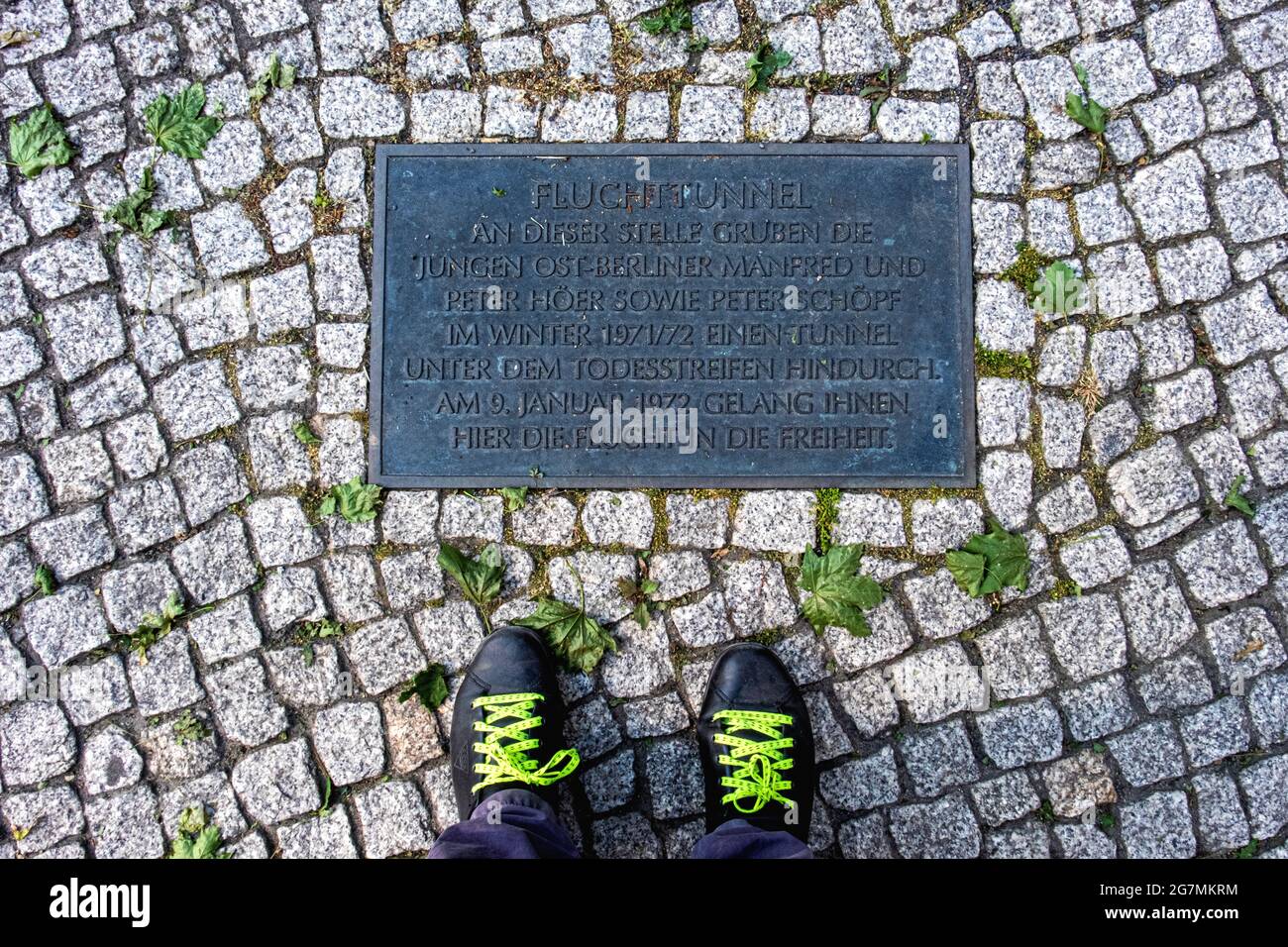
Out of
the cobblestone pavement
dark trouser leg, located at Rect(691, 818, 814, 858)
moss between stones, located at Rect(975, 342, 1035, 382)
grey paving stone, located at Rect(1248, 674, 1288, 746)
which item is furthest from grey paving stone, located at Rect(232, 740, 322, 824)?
grey paving stone, located at Rect(1248, 674, 1288, 746)

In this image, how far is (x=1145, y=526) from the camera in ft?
10.2

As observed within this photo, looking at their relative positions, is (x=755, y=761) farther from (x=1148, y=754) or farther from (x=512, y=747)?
(x=1148, y=754)

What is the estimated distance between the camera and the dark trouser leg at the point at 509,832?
2.63 m

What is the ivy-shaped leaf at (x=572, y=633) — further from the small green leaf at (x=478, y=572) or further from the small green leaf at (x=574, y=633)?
the small green leaf at (x=478, y=572)

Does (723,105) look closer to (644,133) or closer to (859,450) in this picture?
(644,133)

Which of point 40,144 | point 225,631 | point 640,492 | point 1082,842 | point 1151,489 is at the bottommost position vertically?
point 1082,842

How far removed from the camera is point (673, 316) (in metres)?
3.16

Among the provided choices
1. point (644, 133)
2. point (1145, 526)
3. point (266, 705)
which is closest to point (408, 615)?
point (266, 705)

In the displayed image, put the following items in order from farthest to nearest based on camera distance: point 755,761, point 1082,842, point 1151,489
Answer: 1. point 1151,489
2. point 1082,842
3. point 755,761

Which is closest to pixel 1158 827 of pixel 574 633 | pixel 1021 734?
pixel 1021 734

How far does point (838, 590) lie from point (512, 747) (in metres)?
1.15

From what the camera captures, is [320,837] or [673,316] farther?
[673,316]

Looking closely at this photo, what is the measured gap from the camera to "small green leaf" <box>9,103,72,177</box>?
318cm

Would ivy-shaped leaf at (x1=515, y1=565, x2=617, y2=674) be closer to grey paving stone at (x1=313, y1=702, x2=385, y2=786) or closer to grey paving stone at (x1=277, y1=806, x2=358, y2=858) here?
grey paving stone at (x1=313, y1=702, x2=385, y2=786)
